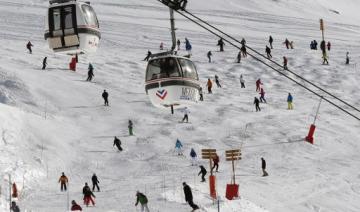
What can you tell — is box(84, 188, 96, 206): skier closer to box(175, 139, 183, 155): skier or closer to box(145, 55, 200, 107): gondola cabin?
box(175, 139, 183, 155): skier

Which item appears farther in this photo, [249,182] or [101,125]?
[101,125]

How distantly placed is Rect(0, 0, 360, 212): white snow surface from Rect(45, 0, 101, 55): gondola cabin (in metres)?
7.56

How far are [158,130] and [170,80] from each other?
66.6ft

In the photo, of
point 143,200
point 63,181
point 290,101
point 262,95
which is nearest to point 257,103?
point 262,95

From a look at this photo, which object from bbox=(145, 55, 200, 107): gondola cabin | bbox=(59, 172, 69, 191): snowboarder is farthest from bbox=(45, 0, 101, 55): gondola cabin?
bbox=(59, 172, 69, 191): snowboarder

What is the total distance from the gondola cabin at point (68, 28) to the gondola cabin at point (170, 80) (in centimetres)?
313

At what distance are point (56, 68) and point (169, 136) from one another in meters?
12.9

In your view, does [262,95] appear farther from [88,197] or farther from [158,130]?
[88,197]

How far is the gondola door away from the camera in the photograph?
70.7 feet

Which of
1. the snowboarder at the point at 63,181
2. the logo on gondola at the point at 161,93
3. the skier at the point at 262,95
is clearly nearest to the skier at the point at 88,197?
the snowboarder at the point at 63,181

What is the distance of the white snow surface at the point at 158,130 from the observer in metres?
29.8

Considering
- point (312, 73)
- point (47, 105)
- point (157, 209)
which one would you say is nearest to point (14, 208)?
point (157, 209)

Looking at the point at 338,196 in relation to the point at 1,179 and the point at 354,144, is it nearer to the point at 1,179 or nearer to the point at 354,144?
the point at 354,144

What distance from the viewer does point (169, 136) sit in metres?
38.4
